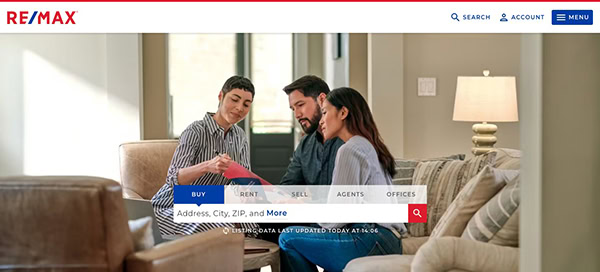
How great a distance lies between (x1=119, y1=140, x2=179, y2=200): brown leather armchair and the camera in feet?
5.66

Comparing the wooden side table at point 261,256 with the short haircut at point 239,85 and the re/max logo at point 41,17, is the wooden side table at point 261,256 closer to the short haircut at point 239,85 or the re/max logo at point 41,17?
the short haircut at point 239,85

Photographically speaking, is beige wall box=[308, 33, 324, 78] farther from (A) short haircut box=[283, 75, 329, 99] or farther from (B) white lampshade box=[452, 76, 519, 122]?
(B) white lampshade box=[452, 76, 519, 122]

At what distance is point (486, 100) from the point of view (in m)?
2.70

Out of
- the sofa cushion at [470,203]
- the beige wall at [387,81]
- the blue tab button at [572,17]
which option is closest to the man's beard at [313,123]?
the sofa cushion at [470,203]

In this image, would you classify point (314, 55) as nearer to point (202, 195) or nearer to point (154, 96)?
point (154, 96)

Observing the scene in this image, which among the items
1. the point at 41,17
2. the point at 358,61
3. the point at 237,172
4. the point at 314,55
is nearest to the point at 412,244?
the point at 237,172

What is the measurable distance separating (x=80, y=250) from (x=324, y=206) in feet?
1.66

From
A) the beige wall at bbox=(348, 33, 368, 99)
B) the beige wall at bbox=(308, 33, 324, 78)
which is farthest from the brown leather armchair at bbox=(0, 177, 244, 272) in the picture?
the beige wall at bbox=(348, 33, 368, 99)

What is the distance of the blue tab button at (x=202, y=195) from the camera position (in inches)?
58.5

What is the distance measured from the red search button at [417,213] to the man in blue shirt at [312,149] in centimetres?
19

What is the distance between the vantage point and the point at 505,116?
2.71m

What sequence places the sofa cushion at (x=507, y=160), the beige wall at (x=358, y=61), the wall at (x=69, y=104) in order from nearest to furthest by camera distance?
the sofa cushion at (x=507, y=160) < the wall at (x=69, y=104) < the beige wall at (x=358, y=61)

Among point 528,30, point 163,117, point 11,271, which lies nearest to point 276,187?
point 11,271
